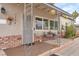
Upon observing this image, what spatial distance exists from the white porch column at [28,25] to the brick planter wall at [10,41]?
2.03ft

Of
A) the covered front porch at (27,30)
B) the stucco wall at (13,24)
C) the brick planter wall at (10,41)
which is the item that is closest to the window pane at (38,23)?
the covered front porch at (27,30)

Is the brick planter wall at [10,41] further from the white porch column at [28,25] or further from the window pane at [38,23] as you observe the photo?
the window pane at [38,23]

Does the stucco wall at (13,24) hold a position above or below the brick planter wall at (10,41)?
above

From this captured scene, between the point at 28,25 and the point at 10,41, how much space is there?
2066 millimetres

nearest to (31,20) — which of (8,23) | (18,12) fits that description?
(18,12)

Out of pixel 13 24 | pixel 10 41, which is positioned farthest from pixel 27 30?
pixel 10 41

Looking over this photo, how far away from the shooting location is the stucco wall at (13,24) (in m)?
8.71

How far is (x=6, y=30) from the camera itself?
Result: 8812mm

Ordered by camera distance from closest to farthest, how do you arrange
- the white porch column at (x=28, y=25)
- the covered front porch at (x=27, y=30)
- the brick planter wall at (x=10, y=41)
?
1. the brick planter wall at (x=10, y=41)
2. the covered front porch at (x=27, y=30)
3. the white porch column at (x=28, y=25)

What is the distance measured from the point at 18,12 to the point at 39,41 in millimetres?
A: 3175

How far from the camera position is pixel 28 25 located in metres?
10.7

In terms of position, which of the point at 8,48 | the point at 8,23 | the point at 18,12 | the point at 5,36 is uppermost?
the point at 18,12

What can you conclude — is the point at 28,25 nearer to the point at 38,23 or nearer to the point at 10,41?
the point at 38,23

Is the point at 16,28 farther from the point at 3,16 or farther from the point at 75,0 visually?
the point at 75,0
